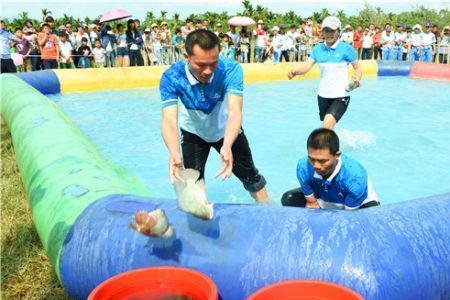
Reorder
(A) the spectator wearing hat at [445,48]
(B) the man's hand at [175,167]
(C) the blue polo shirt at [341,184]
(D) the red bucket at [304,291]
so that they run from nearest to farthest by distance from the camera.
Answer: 1. (D) the red bucket at [304,291]
2. (B) the man's hand at [175,167]
3. (C) the blue polo shirt at [341,184]
4. (A) the spectator wearing hat at [445,48]

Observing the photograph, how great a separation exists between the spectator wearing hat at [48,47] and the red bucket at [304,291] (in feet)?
39.1

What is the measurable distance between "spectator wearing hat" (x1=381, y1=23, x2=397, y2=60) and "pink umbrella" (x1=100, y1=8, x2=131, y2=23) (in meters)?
9.08

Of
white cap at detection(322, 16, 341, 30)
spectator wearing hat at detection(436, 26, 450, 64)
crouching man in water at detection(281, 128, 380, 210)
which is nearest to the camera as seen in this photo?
crouching man in water at detection(281, 128, 380, 210)

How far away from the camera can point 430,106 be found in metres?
9.72

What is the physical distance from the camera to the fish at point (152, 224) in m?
2.22

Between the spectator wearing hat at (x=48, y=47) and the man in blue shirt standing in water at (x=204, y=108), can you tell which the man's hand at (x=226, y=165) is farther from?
the spectator wearing hat at (x=48, y=47)

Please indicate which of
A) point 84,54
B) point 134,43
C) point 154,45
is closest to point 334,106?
→ point 134,43

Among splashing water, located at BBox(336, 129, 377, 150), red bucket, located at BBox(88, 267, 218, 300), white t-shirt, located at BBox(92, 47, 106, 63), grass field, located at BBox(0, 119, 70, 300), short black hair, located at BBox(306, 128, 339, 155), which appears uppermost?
white t-shirt, located at BBox(92, 47, 106, 63)

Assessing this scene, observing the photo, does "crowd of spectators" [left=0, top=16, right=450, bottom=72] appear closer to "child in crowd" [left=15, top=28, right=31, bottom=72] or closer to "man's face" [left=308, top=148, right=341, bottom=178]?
"child in crowd" [left=15, top=28, right=31, bottom=72]

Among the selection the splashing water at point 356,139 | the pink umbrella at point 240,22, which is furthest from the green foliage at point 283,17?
the splashing water at point 356,139

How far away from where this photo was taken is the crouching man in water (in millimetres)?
2861

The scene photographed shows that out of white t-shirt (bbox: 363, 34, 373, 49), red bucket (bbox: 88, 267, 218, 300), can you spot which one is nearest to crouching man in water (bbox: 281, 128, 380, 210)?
red bucket (bbox: 88, 267, 218, 300)

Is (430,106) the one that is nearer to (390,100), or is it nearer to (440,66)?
(390,100)

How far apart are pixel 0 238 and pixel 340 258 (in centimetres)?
275
